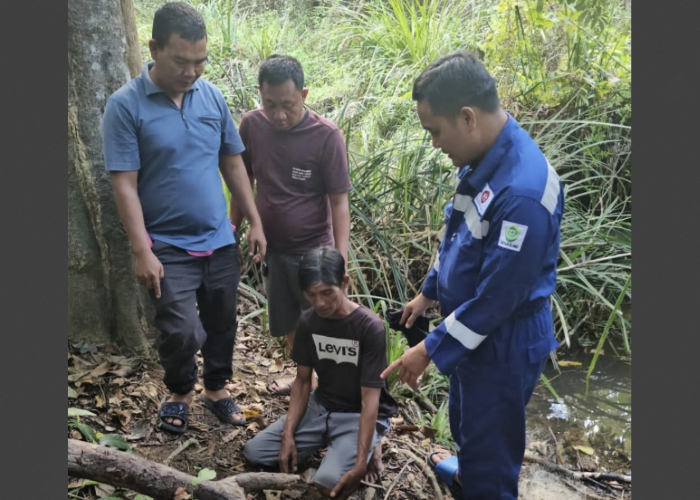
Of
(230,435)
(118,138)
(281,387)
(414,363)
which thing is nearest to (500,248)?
(414,363)

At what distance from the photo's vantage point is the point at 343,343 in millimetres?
2691

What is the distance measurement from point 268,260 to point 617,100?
3.71 metres

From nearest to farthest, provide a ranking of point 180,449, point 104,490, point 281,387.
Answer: point 104,490 < point 180,449 < point 281,387

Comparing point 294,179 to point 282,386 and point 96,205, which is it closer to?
point 96,205

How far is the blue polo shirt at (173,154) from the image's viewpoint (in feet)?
8.39

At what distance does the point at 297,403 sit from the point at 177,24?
5.32ft

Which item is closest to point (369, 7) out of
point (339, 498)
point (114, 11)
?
point (114, 11)

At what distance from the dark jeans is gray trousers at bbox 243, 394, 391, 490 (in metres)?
0.43

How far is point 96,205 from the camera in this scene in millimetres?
3162

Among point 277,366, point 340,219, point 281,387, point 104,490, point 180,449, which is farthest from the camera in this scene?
point 277,366

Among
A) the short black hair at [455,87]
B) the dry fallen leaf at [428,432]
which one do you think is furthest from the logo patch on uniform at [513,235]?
the dry fallen leaf at [428,432]

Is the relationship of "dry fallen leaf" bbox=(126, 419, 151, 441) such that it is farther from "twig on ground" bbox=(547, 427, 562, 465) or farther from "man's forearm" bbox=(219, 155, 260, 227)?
"twig on ground" bbox=(547, 427, 562, 465)

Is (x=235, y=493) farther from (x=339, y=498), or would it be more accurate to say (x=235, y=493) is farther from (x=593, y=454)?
(x=593, y=454)

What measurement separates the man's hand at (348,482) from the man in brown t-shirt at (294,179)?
0.88m
